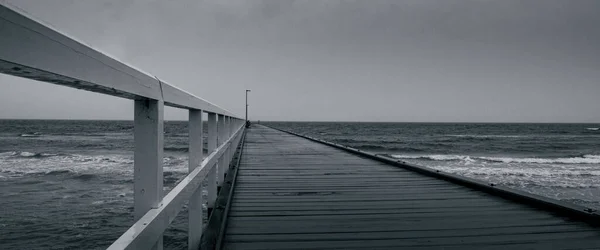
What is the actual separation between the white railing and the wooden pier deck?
823 millimetres

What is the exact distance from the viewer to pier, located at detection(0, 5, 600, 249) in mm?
902

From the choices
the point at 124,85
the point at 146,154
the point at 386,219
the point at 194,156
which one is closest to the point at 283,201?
the point at 386,219

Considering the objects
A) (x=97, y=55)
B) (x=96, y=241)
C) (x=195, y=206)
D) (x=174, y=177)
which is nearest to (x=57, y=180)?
(x=174, y=177)

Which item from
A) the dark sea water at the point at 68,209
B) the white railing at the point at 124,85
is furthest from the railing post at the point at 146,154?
the dark sea water at the point at 68,209

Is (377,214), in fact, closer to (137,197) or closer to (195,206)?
(195,206)

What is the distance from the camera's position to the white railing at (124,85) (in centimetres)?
71

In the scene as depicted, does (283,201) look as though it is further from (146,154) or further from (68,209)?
(68,209)

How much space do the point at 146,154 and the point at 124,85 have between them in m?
0.40

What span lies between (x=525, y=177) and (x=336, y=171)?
44.5 ft

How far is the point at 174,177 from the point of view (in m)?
14.3

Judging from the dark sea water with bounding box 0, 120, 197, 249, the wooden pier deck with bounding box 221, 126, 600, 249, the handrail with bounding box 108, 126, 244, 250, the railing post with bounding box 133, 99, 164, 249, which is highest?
the railing post with bounding box 133, 99, 164, 249

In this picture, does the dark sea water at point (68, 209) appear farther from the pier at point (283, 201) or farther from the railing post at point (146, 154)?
the railing post at point (146, 154)

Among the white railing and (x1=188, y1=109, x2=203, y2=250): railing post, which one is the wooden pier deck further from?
the white railing

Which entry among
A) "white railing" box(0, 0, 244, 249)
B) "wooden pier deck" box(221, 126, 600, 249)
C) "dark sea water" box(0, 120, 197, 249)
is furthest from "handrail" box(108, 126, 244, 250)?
"dark sea water" box(0, 120, 197, 249)
